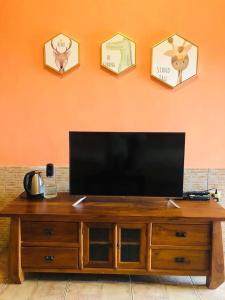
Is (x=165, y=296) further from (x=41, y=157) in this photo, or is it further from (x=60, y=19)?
(x=60, y=19)

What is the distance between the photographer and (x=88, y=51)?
254 centimetres

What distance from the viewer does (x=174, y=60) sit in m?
2.51

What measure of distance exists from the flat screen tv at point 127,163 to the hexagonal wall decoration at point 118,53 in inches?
23.7

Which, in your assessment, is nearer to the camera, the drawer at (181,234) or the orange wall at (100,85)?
the drawer at (181,234)

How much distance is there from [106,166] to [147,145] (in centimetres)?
35

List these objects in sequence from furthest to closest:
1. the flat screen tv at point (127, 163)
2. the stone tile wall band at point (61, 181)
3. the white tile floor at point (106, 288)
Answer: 1. the stone tile wall band at point (61, 181)
2. the flat screen tv at point (127, 163)
3. the white tile floor at point (106, 288)

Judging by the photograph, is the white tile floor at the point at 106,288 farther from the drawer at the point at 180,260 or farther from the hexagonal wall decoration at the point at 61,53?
the hexagonal wall decoration at the point at 61,53

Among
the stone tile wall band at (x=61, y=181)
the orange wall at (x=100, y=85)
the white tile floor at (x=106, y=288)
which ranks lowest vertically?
the white tile floor at (x=106, y=288)

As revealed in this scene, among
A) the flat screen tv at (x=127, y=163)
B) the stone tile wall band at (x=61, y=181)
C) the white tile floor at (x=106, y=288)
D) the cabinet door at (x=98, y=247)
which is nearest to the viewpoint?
the white tile floor at (x=106, y=288)

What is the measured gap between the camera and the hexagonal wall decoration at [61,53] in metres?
2.52

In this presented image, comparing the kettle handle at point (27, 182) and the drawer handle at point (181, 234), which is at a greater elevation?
the kettle handle at point (27, 182)

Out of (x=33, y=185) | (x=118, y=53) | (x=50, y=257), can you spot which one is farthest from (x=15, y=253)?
(x=118, y=53)

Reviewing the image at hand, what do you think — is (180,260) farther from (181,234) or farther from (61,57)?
(61,57)

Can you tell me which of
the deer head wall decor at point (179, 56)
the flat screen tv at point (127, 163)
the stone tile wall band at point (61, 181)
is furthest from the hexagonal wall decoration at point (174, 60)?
the stone tile wall band at point (61, 181)
